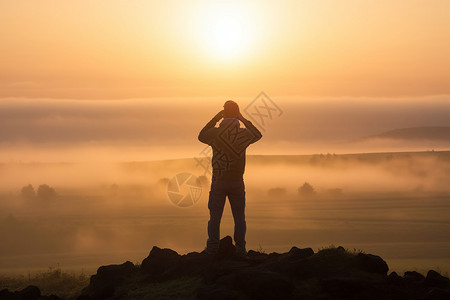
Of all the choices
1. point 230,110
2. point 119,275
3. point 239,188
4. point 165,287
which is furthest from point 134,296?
point 230,110

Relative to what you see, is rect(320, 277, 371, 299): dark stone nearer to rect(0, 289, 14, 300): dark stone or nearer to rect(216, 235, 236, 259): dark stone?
rect(216, 235, 236, 259): dark stone

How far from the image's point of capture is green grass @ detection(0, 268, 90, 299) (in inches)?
734

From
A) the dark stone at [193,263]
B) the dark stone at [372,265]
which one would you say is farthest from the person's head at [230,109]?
the dark stone at [372,265]

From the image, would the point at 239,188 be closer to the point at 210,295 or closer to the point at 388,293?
the point at 210,295

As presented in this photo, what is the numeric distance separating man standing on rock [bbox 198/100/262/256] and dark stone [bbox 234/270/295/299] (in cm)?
211

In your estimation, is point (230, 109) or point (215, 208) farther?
point (215, 208)

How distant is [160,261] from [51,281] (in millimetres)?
4572

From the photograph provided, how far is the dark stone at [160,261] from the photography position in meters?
16.5

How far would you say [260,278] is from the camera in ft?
44.2

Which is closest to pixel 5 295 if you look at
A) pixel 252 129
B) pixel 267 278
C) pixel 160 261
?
pixel 160 261

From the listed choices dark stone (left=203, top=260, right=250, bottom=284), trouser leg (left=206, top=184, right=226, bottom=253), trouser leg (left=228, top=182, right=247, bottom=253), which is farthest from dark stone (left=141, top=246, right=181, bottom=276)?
trouser leg (left=228, top=182, right=247, bottom=253)

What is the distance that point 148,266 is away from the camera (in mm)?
16641

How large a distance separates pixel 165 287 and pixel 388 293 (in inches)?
183

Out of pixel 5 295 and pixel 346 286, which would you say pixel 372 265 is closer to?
pixel 346 286
